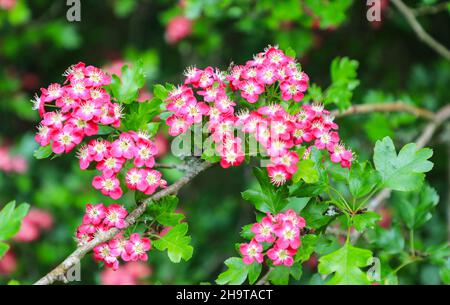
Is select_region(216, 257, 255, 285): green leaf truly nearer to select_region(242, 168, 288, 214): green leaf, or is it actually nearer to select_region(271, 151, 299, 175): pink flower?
select_region(242, 168, 288, 214): green leaf

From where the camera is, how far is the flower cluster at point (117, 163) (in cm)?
132

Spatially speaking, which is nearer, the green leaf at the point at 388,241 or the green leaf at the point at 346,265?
the green leaf at the point at 346,265

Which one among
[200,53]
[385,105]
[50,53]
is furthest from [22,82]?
[385,105]

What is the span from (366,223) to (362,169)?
129 millimetres

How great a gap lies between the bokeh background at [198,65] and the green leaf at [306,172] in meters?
1.31

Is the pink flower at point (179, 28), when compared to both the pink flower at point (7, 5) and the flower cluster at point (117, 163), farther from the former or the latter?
the flower cluster at point (117, 163)

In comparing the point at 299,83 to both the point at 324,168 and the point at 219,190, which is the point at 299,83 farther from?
the point at 219,190

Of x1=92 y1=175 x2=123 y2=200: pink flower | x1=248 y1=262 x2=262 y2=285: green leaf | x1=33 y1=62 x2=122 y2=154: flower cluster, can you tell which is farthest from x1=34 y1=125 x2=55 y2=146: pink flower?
x1=248 y1=262 x2=262 y2=285: green leaf

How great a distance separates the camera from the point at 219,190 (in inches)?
161

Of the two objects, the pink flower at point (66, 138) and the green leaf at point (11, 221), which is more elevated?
the pink flower at point (66, 138)

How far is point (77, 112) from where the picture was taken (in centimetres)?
132

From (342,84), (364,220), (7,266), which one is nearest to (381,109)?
(342,84)

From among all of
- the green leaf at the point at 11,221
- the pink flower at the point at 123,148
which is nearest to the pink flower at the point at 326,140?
the pink flower at the point at 123,148

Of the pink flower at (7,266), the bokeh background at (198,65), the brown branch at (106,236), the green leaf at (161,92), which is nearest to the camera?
the brown branch at (106,236)
